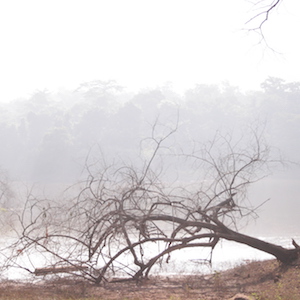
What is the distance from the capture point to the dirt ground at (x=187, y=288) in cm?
570

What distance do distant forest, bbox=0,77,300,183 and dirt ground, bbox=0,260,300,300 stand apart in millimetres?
31669

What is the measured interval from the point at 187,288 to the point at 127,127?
36.6 m

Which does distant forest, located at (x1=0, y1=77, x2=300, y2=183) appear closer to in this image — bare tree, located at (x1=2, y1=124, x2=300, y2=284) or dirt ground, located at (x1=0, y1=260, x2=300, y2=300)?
bare tree, located at (x1=2, y1=124, x2=300, y2=284)

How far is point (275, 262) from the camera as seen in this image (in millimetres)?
7062

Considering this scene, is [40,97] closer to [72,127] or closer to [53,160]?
[72,127]

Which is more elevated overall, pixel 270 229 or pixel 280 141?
pixel 280 141

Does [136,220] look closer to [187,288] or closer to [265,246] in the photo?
[187,288]

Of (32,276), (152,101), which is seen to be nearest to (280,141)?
(152,101)

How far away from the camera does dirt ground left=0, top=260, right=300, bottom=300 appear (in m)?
5.70

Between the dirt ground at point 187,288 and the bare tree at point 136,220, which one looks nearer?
the dirt ground at point 187,288

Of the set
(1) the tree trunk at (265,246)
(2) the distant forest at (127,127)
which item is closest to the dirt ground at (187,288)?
(1) the tree trunk at (265,246)

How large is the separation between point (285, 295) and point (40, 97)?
49278mm

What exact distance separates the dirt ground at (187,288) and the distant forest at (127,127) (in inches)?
1247

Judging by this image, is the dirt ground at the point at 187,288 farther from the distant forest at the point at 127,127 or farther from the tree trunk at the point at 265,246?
the distant forest at the point at 127,127
